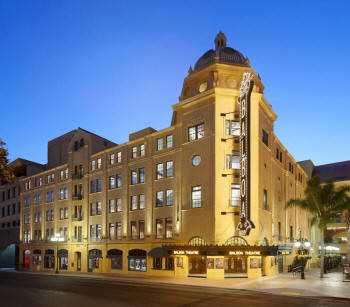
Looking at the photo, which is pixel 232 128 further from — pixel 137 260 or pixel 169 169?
pixel 137 260

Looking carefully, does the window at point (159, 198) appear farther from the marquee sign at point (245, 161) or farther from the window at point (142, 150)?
the marquee sign at point (245, 161)

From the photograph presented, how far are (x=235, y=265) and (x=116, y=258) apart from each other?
56.6 feet

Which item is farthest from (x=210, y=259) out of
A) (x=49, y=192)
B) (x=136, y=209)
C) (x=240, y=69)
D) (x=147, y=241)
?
(x=49, y=192)

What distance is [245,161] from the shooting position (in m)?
40.9

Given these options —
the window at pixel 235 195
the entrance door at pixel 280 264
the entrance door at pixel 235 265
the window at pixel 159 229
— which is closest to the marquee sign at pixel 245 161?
the window at pixel 235 195

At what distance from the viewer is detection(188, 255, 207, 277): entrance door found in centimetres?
4459

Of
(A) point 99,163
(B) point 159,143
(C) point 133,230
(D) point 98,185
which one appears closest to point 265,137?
(B) point 159,143

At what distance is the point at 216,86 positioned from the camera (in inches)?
1779

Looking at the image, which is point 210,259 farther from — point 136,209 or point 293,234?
point 293,234

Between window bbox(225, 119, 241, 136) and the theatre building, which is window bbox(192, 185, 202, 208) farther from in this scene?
window bbox(225, 119, 241, 136)

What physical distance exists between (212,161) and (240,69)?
11.1 m

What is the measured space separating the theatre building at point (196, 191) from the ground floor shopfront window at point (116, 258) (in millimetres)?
130

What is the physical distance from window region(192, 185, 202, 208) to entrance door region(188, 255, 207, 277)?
18.1 feet

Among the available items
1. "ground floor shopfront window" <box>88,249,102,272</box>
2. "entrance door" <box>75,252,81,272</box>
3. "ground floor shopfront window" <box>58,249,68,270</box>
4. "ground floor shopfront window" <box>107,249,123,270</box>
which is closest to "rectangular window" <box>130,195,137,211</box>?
"ground floor shopfront window" <box>107,249,123,270</box>
